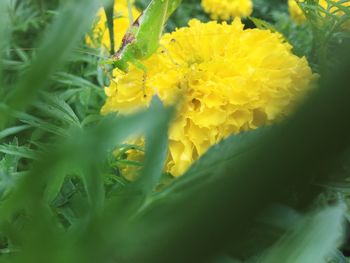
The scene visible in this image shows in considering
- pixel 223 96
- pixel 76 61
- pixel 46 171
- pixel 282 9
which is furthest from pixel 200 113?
pixel 282 9

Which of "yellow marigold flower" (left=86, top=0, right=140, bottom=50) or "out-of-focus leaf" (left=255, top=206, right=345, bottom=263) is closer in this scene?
"out-of-focus leaf" (left=255, top=206, right=345, bottom=263)

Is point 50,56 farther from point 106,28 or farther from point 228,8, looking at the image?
point 228,8

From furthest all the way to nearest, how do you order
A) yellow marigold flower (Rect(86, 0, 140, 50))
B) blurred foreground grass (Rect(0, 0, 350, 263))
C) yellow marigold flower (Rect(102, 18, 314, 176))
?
yellow marigold flower (Rect(86, 0, 140, 50)) → yellow marigold flower (Rect(102, 18, 314, 176)) → blurred foreground grass (Rect(0, 0, 350, 263))

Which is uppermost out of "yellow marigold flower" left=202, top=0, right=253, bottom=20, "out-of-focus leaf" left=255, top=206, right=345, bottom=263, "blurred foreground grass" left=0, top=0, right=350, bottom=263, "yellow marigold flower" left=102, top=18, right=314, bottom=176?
"blurred foreground grass" left=0, top=0, right=350, bottom=263

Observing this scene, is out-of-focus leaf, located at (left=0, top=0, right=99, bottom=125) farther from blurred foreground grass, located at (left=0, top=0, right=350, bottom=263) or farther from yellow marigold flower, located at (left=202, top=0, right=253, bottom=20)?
yellow marigold flower, located at (left=202, top=0, right=253, bottom=20)

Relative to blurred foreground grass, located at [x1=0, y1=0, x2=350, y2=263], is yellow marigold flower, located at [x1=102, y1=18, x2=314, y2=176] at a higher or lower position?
lower

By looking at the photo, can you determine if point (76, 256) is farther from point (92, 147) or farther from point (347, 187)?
point (347, 187)

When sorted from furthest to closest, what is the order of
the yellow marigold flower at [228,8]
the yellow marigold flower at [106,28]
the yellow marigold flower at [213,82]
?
the yellow marigold flower at [228,8], the yellow marigold flower at [106,28], the yellow marigold flower at [213,82]

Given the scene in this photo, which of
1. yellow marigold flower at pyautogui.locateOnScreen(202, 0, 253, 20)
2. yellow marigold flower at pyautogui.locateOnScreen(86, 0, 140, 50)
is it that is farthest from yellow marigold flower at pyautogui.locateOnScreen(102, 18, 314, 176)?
yellow marigold flower at pyautogui.locateOnScreen(202, 0, 253, 20)

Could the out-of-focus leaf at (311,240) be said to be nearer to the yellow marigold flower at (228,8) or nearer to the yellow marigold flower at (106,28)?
the yellow marigold flower at (106,28)

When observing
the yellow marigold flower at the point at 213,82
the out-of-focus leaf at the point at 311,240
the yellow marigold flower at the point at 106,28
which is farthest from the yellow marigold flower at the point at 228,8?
the out-of-focus leaf at the point at 311,240
